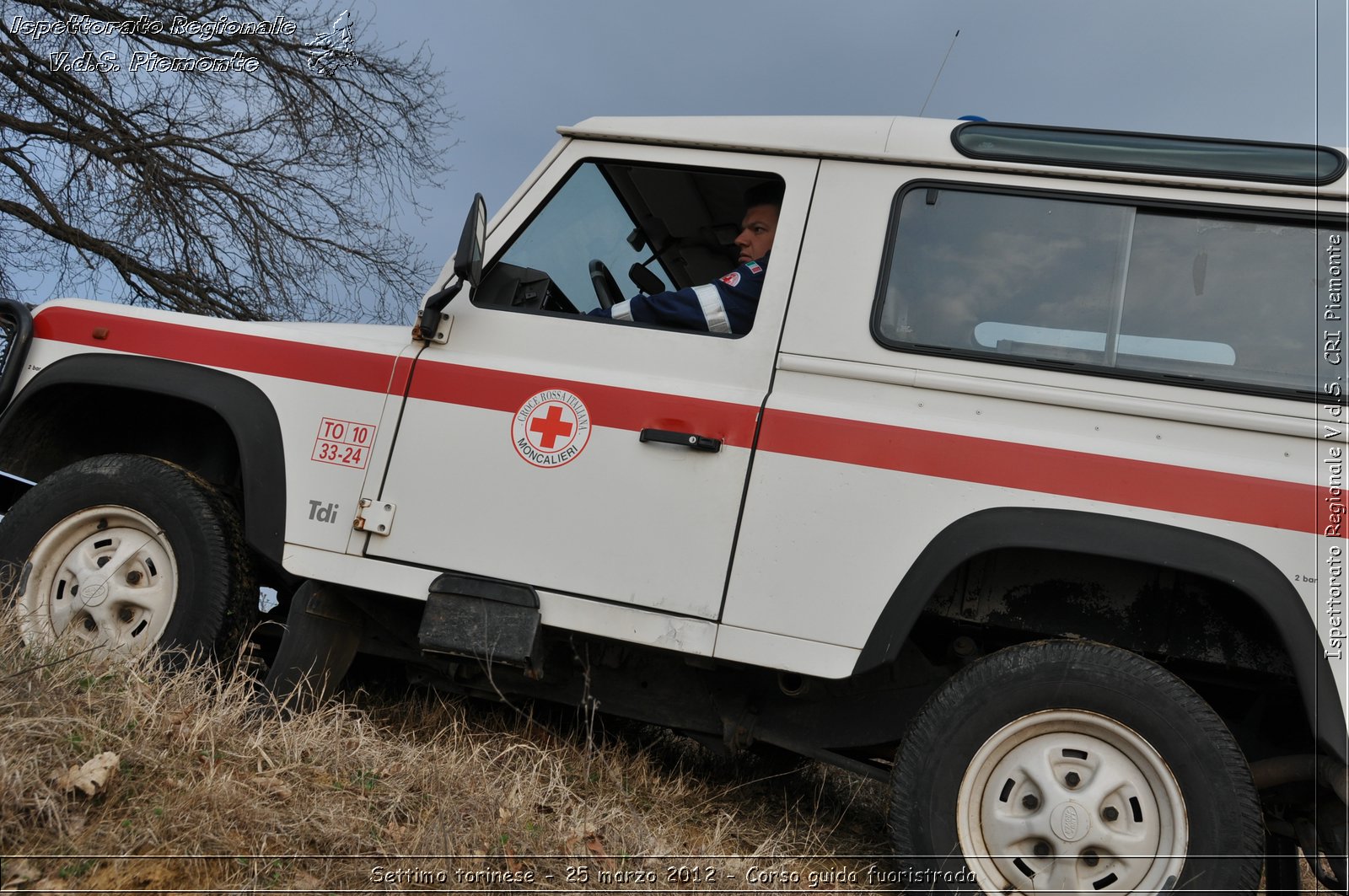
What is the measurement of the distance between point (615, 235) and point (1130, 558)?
2.13 m

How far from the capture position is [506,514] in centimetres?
313

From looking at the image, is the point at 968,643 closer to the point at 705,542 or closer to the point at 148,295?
the point at 705,542

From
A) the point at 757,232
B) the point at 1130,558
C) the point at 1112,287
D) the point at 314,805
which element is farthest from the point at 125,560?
the point at 1112,287

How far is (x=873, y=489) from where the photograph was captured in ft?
9.43

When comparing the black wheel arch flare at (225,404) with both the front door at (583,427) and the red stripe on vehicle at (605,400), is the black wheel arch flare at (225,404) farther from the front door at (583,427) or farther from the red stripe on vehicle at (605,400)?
the red stripe on vehicle at (605,400)

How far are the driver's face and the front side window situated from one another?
0.10 m

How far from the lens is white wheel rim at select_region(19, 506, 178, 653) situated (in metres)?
3.38

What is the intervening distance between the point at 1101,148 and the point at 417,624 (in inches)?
110

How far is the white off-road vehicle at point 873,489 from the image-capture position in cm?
266

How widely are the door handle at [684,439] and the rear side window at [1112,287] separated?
62 centimetres

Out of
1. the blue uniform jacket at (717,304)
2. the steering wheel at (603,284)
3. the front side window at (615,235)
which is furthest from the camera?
the steering wheel at (603,284)

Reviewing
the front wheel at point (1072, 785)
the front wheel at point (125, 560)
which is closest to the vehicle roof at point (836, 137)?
the front wheel at point (1072, 785)

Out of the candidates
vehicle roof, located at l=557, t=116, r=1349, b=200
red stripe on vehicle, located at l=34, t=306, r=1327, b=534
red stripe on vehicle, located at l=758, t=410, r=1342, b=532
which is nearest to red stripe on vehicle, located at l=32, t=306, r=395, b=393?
red stripe on vehicle, located at l=34, t=306, r=1327, b=534

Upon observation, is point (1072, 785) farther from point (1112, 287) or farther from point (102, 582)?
point (102, 582)
